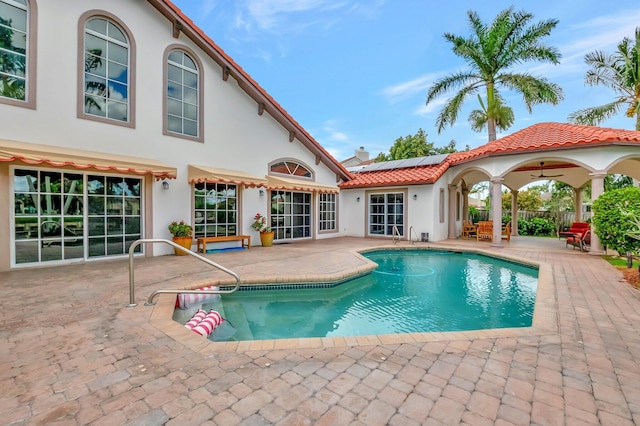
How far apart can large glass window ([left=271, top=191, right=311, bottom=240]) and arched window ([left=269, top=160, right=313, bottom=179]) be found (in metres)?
1.32

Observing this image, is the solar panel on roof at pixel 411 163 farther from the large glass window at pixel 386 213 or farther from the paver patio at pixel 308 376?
the paver patio at pixel 308 376

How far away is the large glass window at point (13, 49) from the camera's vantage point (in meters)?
10.7

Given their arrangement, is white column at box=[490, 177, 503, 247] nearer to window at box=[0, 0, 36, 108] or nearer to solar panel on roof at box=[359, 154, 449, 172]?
solar panel on roof at box=[359, 154, 449, 172]

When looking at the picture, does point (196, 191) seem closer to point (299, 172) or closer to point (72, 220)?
point (72, 220)

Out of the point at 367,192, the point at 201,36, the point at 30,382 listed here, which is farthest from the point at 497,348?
the point at 367,192

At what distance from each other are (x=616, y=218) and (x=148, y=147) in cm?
2067

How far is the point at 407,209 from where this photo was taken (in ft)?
74.0

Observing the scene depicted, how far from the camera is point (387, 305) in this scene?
937cm

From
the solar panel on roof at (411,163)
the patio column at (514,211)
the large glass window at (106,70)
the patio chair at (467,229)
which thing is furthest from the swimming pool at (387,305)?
the patio column at (514,211)

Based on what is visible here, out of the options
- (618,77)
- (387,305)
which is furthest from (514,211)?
(387,305)

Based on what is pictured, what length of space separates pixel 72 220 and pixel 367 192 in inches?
738

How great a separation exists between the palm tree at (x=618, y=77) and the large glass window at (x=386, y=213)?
16.7 m

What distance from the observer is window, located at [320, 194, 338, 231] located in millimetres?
23891

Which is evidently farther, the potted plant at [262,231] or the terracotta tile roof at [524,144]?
the potted plant at [262,231]
